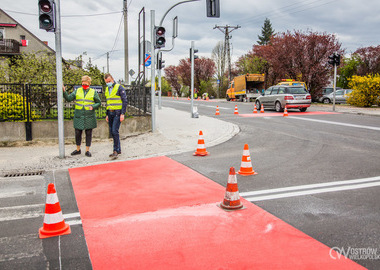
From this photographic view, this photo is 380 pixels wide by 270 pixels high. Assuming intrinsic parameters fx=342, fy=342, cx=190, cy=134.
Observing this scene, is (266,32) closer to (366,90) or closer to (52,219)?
(366,90)

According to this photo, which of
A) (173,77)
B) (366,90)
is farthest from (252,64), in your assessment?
(173,77)

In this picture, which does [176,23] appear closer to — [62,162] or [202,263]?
[62,162]

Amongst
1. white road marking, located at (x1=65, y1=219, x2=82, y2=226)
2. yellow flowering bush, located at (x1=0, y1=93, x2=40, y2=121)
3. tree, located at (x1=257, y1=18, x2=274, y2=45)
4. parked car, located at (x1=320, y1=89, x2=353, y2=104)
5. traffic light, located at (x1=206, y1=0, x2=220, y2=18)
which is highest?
tree, located at (x1=257, y1=18, x2=274, y2=45)

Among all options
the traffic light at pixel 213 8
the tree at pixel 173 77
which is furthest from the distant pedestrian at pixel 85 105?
the tree at pixel 173 77

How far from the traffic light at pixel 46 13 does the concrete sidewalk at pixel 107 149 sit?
304cm

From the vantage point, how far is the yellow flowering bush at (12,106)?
33.1 feet

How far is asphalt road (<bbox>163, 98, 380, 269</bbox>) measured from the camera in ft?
12.4

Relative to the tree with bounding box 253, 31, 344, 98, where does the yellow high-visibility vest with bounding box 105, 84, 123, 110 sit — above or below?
below

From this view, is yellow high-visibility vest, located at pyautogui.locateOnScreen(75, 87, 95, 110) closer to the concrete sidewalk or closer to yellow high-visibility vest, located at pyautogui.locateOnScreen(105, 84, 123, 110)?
yellow high-visibility vest, located at pyautogui.locateOnScreen(105, 84, 123, 110)

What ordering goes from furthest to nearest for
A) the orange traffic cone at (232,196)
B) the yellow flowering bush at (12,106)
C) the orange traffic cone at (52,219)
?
1. the yellow flowering bush at (12,106)
2. the orange traffic cone at (232,196)
3. the orange traffic cone at (52,219)

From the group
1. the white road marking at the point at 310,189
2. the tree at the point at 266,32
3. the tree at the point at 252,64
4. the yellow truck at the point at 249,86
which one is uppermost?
the tree at the point at 266,32

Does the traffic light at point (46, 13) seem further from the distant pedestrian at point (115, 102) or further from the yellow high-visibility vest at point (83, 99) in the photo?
the distant pedestrian at point (115, 102)

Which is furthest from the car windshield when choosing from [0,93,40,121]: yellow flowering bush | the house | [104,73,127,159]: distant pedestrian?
the house

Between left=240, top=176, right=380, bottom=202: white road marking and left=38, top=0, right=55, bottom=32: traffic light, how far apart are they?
562 cm
